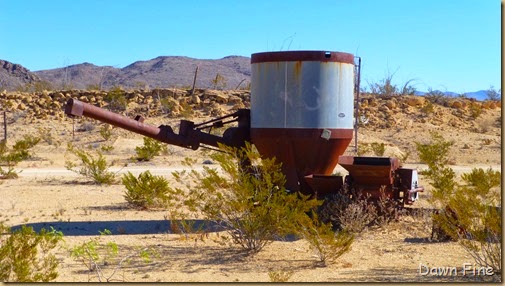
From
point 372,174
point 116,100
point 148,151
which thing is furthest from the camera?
point 116,100

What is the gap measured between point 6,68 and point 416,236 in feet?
240

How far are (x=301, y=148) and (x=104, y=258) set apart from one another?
3.71m

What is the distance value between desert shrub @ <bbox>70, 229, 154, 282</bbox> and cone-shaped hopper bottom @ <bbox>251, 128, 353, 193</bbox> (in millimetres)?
2680

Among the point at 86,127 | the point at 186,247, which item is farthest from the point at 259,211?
the point at 86,127

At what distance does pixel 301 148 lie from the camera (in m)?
11.4

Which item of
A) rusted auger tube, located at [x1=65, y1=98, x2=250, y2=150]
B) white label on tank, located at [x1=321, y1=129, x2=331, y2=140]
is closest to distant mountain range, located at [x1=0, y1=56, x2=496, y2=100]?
rusted auger tube, located at [x1=65, y1=98, x2=250, y2=150]

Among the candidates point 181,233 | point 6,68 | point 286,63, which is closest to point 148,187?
point 181,233

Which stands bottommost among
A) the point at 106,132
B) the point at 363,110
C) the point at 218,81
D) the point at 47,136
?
the point at 47,136

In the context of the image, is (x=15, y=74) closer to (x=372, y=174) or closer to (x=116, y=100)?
(x=116, y=100)

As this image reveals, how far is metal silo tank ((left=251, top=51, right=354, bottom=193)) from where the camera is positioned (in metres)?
11.4

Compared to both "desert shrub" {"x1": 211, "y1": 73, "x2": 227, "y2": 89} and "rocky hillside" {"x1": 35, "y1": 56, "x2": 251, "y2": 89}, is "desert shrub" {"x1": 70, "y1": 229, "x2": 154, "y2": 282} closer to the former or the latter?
"desert shrub" {"x1": 211, "y1": 73, "x2": 227, "y2": 89}

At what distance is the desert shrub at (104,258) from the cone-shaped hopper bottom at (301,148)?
2.68 meters

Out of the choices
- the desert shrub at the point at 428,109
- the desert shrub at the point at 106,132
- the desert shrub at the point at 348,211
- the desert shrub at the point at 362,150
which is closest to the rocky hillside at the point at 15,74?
the desert shrub at the point at 106,132

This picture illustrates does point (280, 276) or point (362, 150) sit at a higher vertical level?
point (362, 150)
